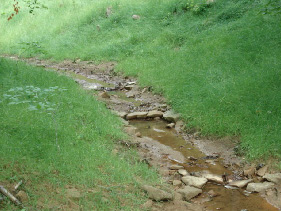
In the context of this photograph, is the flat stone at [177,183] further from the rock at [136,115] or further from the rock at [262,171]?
the rock at [136,115]

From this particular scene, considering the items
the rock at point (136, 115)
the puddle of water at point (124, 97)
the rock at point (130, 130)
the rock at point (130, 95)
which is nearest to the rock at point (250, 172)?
the rock at point (130, 130)

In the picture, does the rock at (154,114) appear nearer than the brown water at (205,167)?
No

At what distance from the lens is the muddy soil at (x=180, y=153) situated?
4.59 m

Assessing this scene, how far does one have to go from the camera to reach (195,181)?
16.4 ft

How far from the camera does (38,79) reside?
328 inches

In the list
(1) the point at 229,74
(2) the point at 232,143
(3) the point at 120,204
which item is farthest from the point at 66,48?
(3) the point at 120,204

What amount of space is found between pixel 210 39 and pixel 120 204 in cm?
785

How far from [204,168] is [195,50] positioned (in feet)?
18.2

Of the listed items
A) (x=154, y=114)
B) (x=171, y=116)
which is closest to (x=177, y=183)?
(x=171, y=116)

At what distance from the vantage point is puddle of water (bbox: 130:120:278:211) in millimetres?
4531

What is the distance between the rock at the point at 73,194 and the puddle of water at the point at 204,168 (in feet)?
5.39

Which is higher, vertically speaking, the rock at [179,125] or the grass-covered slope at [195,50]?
the grass-covered slope at [195,50]

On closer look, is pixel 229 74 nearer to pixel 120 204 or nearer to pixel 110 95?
pixel 110 95

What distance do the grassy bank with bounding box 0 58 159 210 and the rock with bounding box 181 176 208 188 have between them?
0.47m
